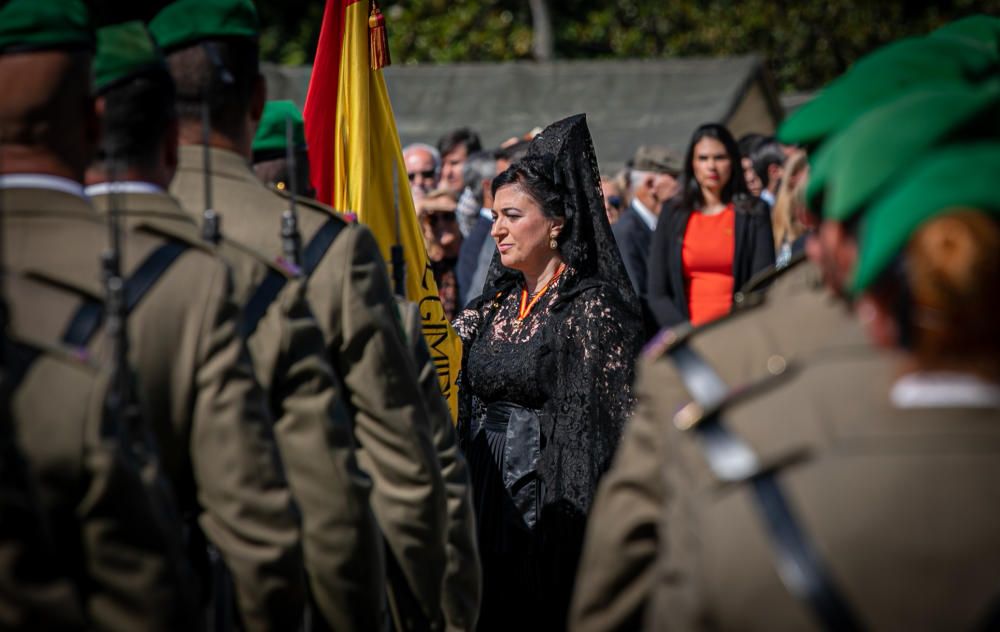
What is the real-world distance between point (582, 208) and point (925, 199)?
345 cm

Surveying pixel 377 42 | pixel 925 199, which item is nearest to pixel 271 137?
pixel 377 42

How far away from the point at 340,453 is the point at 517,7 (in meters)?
25.0

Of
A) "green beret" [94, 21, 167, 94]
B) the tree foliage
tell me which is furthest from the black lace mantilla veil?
the tree foliage

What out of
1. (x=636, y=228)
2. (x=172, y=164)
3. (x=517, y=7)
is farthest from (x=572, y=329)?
(x=517, y=7)

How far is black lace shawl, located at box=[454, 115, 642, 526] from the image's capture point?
5051 mm

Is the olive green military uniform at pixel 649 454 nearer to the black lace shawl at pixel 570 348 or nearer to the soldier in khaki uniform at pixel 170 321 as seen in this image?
the soldier in khaki uniform at pixel 170 321

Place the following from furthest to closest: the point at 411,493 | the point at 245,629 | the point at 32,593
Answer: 1. the point at 411,493
2. the point at 245,629
3. the point at 32,593

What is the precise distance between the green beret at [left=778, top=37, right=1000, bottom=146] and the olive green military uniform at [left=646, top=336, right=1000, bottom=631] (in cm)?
68

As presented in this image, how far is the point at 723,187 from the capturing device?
855 centimetres

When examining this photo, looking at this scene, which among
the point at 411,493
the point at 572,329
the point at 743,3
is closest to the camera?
the point at 411,493

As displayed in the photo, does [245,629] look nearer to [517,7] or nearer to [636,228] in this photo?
[636,228]

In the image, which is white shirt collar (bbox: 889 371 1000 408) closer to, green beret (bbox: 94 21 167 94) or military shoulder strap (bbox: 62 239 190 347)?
military shoulder strap (bbox: 62 239 190 347)

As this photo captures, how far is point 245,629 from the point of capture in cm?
290

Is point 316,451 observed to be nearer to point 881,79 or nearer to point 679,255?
point 881,79
